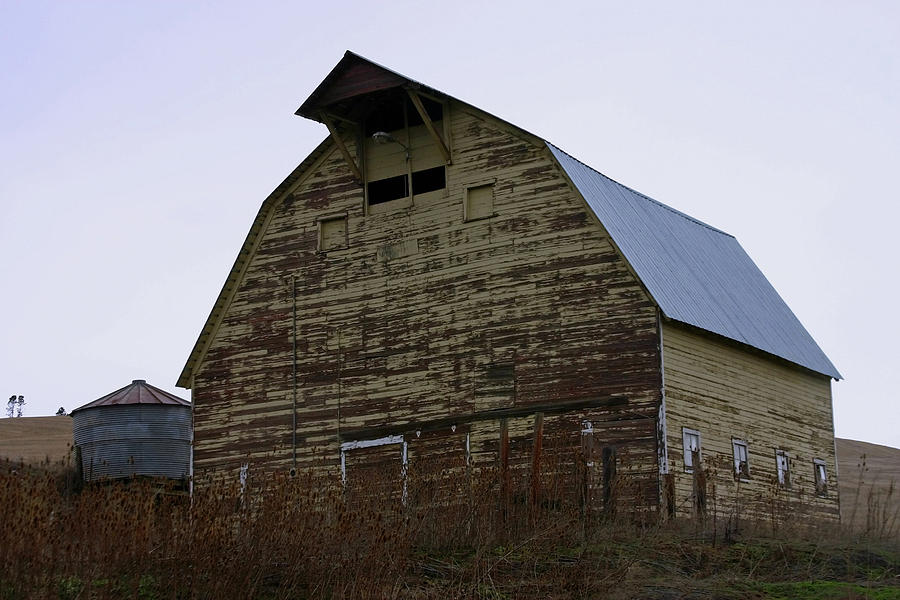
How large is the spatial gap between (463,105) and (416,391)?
587 centimetres

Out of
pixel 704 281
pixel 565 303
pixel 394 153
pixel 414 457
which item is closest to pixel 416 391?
pixel 414 457

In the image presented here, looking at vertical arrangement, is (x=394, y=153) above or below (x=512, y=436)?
above

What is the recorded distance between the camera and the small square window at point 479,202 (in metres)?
25.3

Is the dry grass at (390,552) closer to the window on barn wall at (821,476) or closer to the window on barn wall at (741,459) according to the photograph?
the window on barn wall at (741,459)

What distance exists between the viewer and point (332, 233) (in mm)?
27219

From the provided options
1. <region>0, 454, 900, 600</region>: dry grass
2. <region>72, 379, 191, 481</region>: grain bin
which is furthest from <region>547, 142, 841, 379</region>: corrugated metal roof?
<region>72, 379, 191, 481</region>: grain bin

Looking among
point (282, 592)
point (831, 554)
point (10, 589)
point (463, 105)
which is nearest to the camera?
point (10, 589)

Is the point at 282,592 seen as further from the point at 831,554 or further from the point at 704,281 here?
the point at 704,281

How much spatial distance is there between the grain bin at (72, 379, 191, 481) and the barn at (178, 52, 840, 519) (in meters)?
5.32

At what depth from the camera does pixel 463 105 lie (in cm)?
2570

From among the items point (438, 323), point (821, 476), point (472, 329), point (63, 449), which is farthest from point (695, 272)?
point (63, 449)

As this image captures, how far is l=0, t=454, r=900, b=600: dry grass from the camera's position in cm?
1173

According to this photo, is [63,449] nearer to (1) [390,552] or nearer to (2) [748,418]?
(2) [748,418]

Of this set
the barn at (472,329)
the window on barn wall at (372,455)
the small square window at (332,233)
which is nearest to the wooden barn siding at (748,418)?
the barn at (472,329)
